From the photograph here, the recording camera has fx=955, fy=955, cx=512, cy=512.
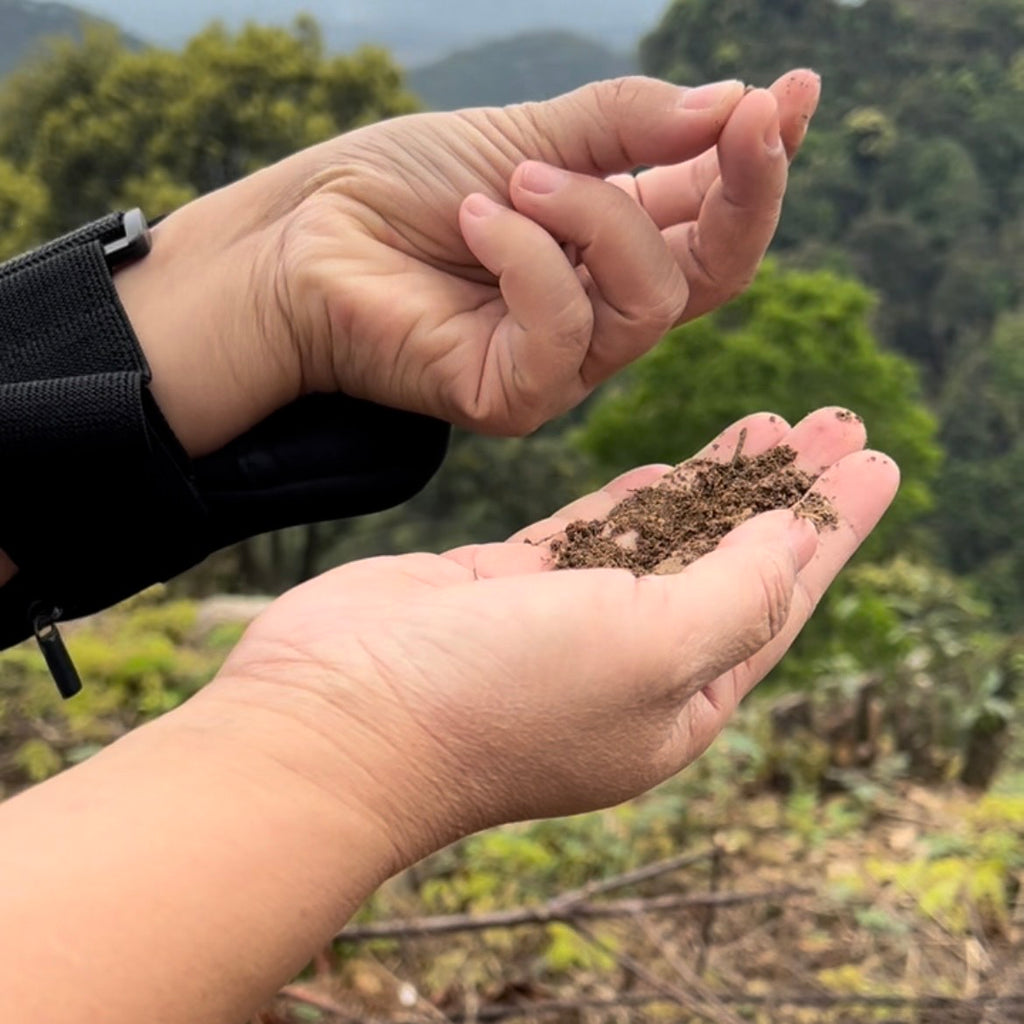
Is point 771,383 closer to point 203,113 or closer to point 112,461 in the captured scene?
point 203,113

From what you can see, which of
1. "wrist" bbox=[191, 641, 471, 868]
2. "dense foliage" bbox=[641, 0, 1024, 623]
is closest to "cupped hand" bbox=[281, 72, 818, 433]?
"wrist" bbox=[191, 641, 471, 868]

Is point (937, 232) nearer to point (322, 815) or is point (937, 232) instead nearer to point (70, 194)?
point (70, 194)

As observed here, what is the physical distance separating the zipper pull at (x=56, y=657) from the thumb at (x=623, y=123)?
36.0 inches

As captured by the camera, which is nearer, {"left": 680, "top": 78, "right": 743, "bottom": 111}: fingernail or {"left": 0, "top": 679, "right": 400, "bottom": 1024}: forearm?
{"left": 0, "top": 679, "right": 400, "bottom": 1024}: forearm

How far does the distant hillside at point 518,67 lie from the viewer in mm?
26031

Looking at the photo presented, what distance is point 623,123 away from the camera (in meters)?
1.29

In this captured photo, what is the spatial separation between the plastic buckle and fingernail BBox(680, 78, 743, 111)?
796 millimetres

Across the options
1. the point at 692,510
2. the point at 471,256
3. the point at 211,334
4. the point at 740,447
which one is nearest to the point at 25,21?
the point at 211,334

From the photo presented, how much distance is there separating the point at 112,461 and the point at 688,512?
0.76m

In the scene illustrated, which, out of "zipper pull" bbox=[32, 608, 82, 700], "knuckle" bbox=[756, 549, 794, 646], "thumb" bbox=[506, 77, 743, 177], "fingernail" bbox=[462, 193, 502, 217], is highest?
"thumb" bbox=[506, 77, 743, 177]

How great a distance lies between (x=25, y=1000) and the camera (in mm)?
571

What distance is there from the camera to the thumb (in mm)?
Result: 1239

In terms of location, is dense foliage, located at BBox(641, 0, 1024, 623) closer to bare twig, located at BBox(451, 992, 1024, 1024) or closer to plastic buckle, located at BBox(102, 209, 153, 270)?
bare twig, located at BBox(451, 992, 1024, 1024)

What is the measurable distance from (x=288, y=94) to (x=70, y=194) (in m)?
2.77
